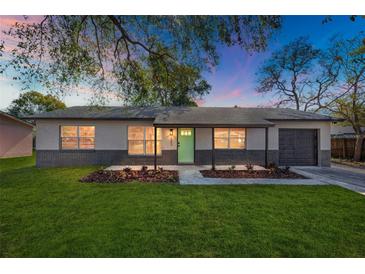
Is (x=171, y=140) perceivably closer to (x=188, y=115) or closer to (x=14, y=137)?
(x=188, y=115)

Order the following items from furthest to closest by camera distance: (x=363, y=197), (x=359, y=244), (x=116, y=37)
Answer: (x=116, y=37)
(x=363, y=197)
(x=359, y=244)

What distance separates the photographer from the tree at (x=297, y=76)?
1402 cm

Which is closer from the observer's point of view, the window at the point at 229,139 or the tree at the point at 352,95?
the window at the point at 229,139

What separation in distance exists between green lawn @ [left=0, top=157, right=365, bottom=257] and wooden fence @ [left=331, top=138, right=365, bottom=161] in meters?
9.84

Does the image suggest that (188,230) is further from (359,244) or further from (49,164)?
(49,164)

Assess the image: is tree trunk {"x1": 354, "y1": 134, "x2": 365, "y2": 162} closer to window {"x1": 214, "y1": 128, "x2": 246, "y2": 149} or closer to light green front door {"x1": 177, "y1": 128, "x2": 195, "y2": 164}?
window {"x1": 214, "y1": 128, "x2": 246, "y2": 149}

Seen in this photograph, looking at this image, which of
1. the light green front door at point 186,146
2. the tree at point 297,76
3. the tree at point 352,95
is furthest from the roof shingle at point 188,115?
the tree at point 297,76

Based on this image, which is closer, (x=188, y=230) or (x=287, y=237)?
(x=287, y=237)

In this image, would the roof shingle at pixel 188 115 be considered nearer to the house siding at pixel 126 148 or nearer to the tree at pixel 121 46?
the house siding at pixel 126 148

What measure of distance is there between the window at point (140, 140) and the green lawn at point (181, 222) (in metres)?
4.58

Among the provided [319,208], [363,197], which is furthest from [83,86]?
[363,197]
